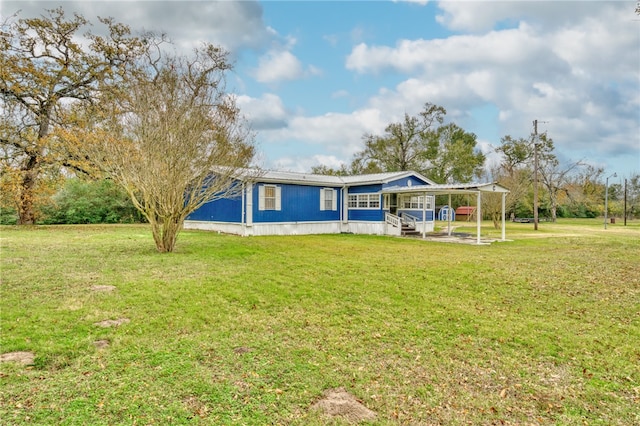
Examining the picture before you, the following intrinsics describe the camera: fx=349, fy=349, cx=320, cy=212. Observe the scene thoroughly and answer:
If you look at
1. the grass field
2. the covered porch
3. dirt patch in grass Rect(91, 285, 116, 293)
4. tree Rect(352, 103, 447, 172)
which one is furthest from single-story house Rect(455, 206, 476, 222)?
dirt patch in grass Rect(91, 285, 116, 293)

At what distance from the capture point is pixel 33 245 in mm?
10891

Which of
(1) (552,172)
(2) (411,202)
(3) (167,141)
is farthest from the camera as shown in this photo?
(1) (552,172)

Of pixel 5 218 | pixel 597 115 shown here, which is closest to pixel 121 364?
pixel 5 218

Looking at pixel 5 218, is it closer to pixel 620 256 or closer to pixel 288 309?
pixel 288 309

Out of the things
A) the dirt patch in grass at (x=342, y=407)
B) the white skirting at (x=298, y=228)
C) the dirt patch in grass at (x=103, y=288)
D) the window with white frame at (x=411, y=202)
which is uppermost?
the window with white frame at (x=411, y=202)

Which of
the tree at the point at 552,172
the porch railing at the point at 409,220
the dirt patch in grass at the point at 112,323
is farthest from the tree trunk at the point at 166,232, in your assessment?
the tree at the point at 552,172

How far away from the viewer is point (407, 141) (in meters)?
34.5

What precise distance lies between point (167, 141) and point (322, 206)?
35.4 ft

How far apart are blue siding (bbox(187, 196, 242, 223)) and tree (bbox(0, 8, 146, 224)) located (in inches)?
291

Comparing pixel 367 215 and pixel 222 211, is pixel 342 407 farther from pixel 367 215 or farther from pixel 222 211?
pixel 367 215

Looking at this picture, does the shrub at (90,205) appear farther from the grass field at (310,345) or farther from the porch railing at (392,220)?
the grass field at (310,345)

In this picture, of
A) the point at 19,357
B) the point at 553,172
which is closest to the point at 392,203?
the point at 19,357

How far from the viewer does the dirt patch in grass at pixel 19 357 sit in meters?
3.42

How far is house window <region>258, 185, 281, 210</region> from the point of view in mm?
16812
